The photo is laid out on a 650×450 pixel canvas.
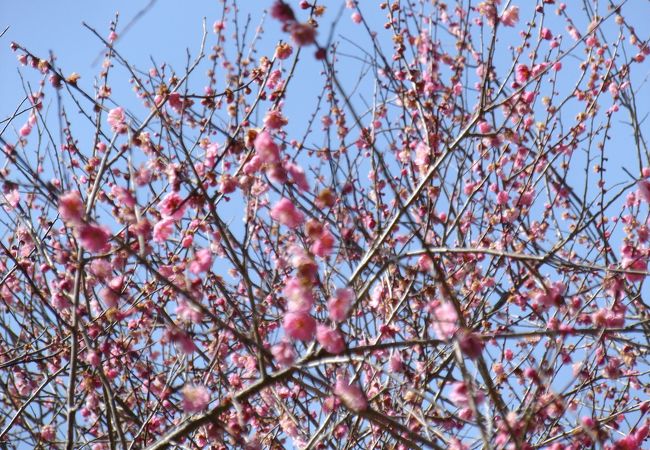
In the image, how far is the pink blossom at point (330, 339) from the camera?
2674 mm

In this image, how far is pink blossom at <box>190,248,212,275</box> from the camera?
3.26 meters

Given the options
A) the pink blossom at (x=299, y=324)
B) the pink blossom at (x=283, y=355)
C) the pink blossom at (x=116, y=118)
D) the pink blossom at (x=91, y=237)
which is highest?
the pink blossom at (x=116, y=118)

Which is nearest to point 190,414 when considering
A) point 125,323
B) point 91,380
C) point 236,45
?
point 91,380

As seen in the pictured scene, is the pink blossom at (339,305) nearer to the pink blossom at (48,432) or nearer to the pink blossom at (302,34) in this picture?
the pink blossom at (302,34)

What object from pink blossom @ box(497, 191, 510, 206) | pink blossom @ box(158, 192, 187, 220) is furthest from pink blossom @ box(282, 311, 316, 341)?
pink blossom @ box(497, 191, 510, 206)

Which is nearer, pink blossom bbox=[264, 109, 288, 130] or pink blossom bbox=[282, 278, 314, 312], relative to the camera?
pink blossom bbox=[282, 278, 314, 312]

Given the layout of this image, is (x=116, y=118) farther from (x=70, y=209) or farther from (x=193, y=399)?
(x=193, y=399)

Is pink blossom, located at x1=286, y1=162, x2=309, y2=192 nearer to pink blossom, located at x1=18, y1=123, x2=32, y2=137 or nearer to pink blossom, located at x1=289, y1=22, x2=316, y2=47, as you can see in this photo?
pink blossom, located at x1=289, y1=22, x2=316, y2=47

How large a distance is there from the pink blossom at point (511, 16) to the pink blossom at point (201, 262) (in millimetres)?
2965

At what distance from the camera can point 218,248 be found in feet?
14.8

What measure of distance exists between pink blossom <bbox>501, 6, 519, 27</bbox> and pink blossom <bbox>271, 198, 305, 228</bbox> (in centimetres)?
274

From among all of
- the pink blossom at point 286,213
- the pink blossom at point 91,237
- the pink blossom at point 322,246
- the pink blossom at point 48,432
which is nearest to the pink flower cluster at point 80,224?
the pink blossom at point 91,237

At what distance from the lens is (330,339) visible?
106 inches

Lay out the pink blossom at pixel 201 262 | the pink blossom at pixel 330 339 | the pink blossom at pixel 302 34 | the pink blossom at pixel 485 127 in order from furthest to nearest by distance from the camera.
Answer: the pink blossom at pixel 485 127 < the pink blossom at pixel 201 262 < the pink blossom at pixel 330 339 < the pink blossom at pixel 302 34
